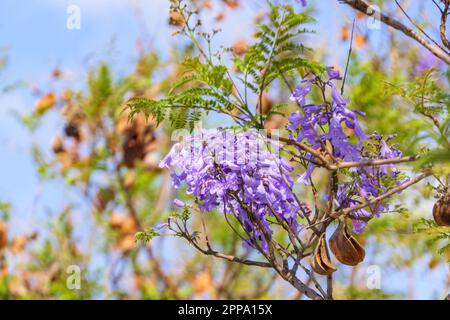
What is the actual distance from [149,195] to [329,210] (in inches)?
154

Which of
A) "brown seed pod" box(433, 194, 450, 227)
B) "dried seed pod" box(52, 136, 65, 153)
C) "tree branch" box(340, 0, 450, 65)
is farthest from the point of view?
"dried seed pod" box(52, 136, 65, 153)

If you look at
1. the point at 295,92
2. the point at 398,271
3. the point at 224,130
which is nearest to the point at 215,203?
the point at 224,130

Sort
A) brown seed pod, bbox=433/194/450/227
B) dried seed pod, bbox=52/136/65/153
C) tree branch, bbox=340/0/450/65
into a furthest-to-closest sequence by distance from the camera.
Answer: dried seed pod, bbox=52/136/65/153 → brown seed pod, bbox=433/194/450/227 → tree branch, bbox=340/0/450/65

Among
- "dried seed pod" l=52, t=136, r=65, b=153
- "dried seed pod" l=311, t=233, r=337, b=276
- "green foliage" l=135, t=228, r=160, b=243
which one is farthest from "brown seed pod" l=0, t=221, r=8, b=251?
"dried seed pod" l=311, t=233, r=337, b=276

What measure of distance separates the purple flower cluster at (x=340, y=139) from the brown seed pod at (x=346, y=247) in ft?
0.29

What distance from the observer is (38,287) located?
5090 mm

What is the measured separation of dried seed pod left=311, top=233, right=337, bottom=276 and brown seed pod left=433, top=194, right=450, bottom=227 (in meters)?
0.28

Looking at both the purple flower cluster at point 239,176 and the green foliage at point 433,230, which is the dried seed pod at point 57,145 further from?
the green foliage at point 433,230

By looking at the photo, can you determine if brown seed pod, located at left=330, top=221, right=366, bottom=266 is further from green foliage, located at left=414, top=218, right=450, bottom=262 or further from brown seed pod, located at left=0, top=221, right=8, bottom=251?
brown seed pod, located at left=0, top=221, right=8, bottom=251

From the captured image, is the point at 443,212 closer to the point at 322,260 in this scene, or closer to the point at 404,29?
the point at 322,260

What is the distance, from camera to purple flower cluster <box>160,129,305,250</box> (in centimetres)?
162

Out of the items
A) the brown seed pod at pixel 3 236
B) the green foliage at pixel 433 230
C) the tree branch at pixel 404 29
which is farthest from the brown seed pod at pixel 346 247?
the brown seed pod at pixel 3 236
